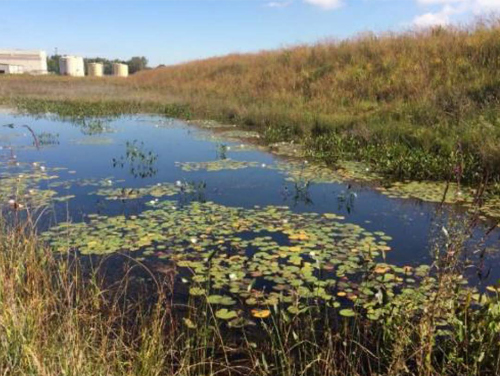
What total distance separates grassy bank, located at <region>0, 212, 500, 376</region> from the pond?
0.28 metres

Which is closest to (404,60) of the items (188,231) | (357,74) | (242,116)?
(357,74)

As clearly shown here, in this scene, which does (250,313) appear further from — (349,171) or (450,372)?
(349,171)

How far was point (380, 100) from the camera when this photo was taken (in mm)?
13375

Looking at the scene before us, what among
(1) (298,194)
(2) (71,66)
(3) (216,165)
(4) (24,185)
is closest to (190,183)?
(3) (216,165)

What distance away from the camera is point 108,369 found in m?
2.40

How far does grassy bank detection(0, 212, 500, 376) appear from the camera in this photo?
7.81 feet

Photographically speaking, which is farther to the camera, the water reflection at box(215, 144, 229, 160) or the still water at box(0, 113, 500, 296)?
the water reflection at box(215, 144, 229, 160)

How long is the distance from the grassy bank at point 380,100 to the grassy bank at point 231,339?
13.9 feet

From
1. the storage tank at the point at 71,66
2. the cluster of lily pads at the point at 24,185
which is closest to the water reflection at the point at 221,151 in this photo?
the cluster of lily pads at the point at 24,185

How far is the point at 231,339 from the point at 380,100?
11.5m

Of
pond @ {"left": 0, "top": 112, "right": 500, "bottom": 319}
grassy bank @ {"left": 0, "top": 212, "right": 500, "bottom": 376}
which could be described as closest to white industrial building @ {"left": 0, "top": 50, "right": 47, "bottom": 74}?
pond @ {"left": 0, "top": 112, "right": 500, "bottom": 319}

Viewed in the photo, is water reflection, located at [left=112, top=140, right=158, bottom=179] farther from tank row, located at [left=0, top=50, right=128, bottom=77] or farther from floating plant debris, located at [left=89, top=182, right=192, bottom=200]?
tank row, located at [left=0, top=50, right=128, bottom=77]

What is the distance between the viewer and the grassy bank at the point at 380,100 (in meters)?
8.48

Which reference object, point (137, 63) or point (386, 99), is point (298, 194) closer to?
point (386, 99)
